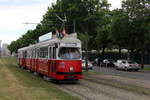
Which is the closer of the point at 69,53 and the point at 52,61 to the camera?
the point at 69,53

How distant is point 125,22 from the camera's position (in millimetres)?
46531

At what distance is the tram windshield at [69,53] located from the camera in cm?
2034

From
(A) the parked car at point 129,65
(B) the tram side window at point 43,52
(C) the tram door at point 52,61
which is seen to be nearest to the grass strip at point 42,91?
(C) the tram door at point 52,61

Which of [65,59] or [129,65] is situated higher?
[65,59]

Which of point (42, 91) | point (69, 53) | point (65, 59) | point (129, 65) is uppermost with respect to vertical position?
point (69, 53)

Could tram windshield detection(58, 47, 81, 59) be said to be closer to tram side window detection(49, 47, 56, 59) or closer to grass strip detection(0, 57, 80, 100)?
tram side window detection(49, 47, 56, 59)

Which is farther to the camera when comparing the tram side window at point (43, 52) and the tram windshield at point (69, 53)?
the tram side window at point (43, 52)

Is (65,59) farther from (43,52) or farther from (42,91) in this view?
(42,91)

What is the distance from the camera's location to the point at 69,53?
811 inches

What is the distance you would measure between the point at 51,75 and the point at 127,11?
28446mm

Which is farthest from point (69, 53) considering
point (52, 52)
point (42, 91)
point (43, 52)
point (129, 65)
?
point (129, 65)

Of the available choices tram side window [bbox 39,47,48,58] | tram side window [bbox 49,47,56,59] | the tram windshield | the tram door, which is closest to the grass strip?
the tram door

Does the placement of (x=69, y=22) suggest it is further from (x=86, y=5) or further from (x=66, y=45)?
(x=66, y=45)

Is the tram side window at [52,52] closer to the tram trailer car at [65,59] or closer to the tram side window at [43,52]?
the tram trailer car at [65,59]
